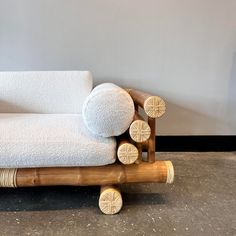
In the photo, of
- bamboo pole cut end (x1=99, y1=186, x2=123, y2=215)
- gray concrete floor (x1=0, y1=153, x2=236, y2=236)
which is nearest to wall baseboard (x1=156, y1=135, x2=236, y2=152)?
gray concrete floor (x1=0, y1=153, x2=236, y2=236)

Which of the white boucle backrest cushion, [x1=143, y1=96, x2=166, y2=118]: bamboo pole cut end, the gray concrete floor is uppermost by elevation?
[x1=143, y1=96, x2=166, y2=118]: bamboo pole cut end

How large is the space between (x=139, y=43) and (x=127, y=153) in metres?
0.97

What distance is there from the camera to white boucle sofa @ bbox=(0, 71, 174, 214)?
1.15 meters

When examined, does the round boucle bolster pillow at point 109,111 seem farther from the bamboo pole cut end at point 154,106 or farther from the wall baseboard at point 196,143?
the wall baseboard at point 196,143

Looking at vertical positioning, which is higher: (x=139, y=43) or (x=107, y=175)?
(x=139, y=43)

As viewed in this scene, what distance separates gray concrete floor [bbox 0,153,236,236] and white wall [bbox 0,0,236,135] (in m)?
0.64

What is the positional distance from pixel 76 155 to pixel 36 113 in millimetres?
587

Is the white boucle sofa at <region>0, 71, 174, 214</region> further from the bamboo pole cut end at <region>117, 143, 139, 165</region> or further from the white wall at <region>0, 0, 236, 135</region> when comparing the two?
the white wall at <region>0, 0, 236, 135</region>

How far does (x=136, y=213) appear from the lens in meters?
1.26

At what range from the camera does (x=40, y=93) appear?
165 centimetres

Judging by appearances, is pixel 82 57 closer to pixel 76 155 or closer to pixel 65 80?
pixel 65 80

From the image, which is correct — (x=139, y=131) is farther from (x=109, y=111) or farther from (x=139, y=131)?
(x=109, y=111)

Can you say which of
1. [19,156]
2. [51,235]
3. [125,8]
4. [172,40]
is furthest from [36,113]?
[172,40]

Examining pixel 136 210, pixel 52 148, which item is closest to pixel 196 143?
pixel 136 210
